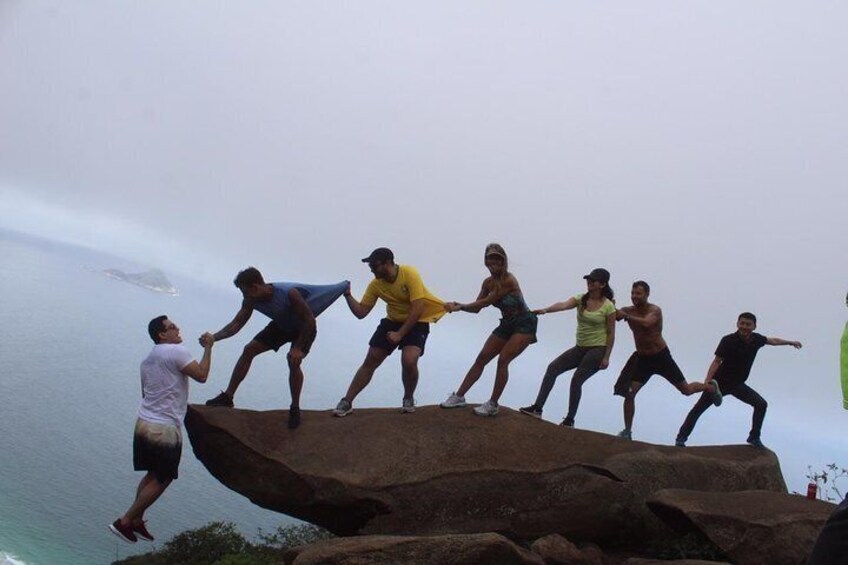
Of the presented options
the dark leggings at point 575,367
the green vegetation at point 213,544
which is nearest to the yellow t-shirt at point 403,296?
the dark leggings at point 575,367

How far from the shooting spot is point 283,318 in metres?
9.44

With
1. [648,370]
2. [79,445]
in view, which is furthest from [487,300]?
[79,445]

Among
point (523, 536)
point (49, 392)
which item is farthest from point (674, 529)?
point (49, 392)

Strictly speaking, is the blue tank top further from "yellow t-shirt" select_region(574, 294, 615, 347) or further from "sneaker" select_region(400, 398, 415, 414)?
"yellow t-shirt" select_region(574, 294, 615, 347)

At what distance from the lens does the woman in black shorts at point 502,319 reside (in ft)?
32.5

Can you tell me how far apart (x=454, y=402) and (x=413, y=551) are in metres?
3.69

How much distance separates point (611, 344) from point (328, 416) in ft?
15.6

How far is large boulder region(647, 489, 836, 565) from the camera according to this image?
8281 millimetres

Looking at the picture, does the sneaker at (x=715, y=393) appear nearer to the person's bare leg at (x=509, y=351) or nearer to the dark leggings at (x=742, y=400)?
the dark leggings at (x=742, y=400)

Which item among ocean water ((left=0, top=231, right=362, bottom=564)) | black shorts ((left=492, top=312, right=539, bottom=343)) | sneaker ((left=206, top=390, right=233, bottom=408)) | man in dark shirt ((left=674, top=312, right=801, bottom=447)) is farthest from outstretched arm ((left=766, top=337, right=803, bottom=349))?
ocean water ((left=0, top=231, right=362, bottom=564))

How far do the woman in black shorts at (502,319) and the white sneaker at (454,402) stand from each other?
32 cm

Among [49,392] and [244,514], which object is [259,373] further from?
[244,514]

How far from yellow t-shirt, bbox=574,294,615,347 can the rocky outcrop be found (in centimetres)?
398

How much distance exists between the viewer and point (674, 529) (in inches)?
368
